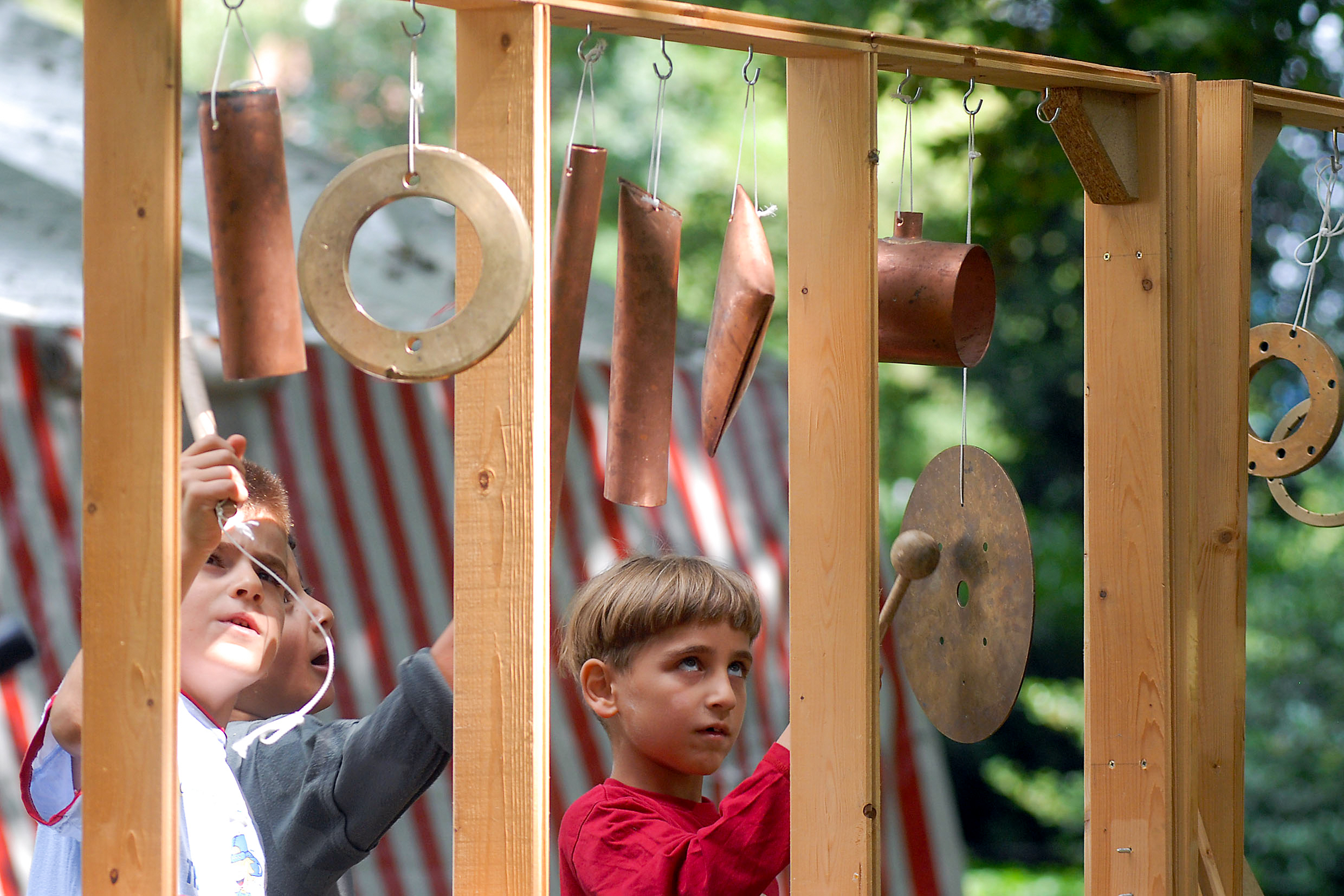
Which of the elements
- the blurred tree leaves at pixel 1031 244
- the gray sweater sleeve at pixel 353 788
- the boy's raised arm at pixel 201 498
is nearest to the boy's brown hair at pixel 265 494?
the gray sweater sleeve at pixel 353 788

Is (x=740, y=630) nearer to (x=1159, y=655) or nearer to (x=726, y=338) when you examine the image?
(x=726, y=338)

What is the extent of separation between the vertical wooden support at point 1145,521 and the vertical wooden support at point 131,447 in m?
1.35

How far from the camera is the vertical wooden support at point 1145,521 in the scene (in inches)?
81.0

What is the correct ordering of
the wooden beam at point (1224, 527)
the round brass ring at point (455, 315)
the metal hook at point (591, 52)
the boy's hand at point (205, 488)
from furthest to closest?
the wooden beam at point (1224, 527) < the metal hook at point (591, 52) < the boy's hand at point (205, 488) < the round brass ring at point (455, 315)

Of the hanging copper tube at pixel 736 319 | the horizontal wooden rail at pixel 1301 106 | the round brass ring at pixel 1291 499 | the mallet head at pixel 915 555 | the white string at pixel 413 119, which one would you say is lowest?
the mallet head at pixel 915 555

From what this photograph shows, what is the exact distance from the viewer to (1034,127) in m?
5.12

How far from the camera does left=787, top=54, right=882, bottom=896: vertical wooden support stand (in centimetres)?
178

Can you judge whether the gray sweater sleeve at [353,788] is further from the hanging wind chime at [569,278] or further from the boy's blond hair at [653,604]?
the hanging wind chime at [569,278]

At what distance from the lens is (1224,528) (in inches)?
84.3

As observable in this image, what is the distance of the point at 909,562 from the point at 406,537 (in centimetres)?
245

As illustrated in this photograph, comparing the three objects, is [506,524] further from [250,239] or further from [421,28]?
[421,28]

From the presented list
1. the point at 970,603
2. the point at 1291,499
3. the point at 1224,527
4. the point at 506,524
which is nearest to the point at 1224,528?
the point at 1224,527

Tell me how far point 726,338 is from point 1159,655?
2.77 ft

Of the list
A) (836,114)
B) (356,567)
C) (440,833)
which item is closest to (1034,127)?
(356,567)
